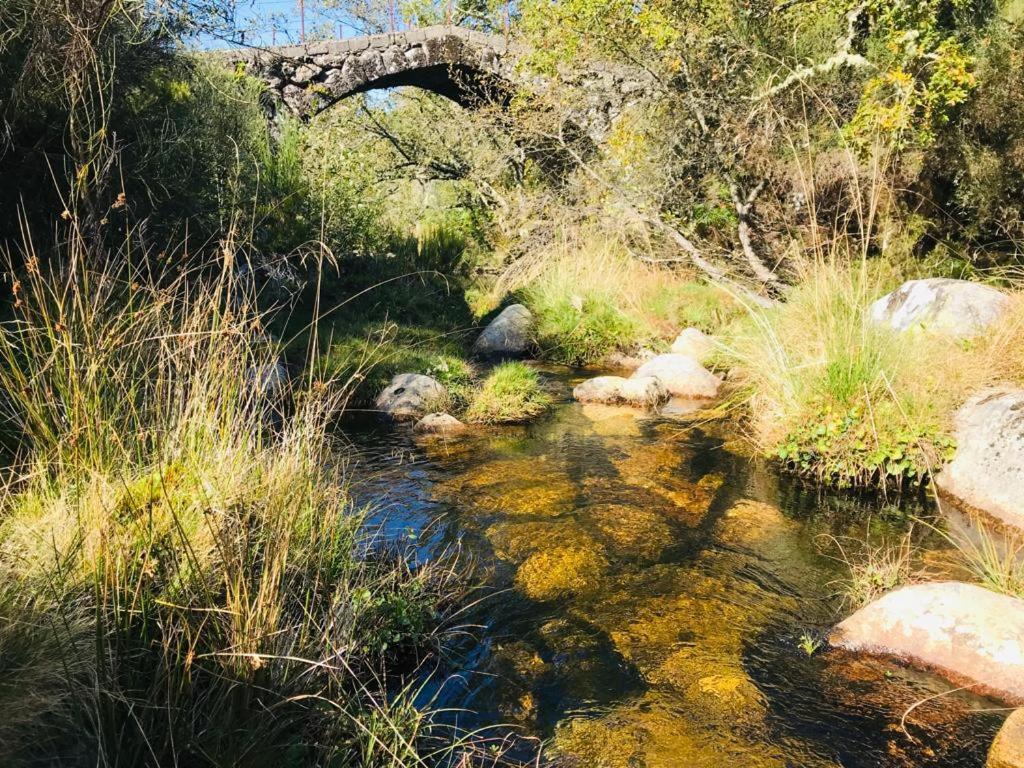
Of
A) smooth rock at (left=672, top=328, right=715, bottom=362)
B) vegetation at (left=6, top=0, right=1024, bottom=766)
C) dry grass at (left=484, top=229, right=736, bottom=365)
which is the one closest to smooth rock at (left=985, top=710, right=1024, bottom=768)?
vegetation at (left=6, top=0, right=1024, bottom=766)

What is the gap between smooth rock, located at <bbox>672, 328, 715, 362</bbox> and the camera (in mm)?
7625

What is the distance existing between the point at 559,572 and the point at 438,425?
8.74 feet

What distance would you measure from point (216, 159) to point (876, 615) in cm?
678

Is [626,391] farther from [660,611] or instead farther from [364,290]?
[660,611]

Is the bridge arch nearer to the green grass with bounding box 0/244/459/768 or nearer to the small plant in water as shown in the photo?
the green grass with bounding box 0/244/459/768

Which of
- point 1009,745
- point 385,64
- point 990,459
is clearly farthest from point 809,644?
point 385,64

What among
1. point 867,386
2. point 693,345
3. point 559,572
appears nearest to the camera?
point 559,572

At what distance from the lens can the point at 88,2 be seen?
326 cm

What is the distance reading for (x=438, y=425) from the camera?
19.5 ft

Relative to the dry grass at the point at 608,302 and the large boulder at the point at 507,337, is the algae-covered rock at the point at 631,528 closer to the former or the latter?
the dry grass at the point at 608,302

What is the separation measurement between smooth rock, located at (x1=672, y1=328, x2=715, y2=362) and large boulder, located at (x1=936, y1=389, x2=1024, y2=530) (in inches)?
129

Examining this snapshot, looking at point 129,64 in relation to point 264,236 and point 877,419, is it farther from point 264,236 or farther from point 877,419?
point 877,419

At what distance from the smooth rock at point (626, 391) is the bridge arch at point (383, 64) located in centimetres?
669

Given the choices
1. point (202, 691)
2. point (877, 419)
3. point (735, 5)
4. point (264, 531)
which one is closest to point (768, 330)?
point (877, 419)
